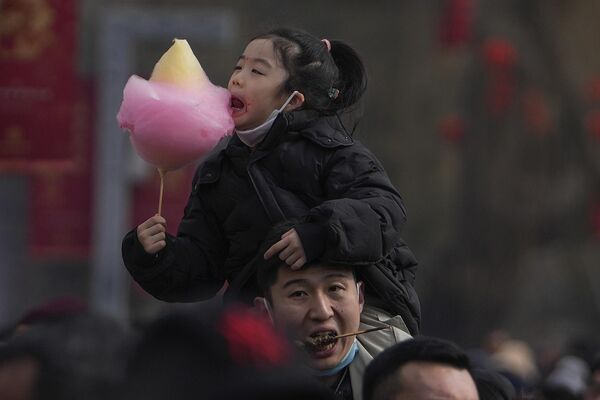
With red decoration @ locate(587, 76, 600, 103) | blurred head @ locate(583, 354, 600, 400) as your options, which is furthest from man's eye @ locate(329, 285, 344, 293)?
red decoration @ locate(587, 76, 600, 103)

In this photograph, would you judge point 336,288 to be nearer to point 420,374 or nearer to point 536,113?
point 420,374

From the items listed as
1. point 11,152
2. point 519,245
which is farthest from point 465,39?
point 11,152

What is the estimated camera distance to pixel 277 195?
3.56 meters

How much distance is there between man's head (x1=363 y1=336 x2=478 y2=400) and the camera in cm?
283

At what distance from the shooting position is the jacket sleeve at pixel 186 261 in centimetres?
354

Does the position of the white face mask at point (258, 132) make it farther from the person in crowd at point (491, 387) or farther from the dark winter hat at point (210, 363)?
the dark winter hat at point (210, 363)

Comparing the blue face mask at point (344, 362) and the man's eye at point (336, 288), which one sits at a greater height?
the man's eye at point (336, 288)

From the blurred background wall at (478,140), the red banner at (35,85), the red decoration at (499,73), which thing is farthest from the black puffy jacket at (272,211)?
the red decoration at (499,73)

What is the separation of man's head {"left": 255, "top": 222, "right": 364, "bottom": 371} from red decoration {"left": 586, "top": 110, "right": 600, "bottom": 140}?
603 inches

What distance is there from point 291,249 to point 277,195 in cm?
26

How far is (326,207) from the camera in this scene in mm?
3357

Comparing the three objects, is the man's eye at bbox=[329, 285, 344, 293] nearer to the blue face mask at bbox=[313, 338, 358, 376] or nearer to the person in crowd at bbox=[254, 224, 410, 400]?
the person in crowd at bbox=[254, 224, 410, 400]

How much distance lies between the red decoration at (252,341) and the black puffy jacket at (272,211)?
1351 mm

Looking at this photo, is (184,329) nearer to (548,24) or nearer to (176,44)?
(176,44)
